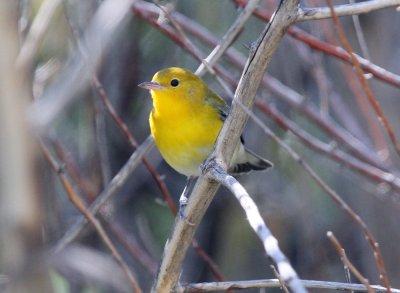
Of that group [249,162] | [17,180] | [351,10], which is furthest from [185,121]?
[17,180]

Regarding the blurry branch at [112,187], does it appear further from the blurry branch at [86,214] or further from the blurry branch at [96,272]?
the blurry branch at [86,214]

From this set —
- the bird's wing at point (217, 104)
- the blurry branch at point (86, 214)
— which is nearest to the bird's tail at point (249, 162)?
the bird's wing at point (217, 104)

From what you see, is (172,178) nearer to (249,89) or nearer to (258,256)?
(258,256)

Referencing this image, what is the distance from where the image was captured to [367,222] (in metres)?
5.61

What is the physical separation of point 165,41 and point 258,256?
6.59 feet

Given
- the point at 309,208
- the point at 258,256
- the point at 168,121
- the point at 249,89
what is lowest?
the point at 258,256

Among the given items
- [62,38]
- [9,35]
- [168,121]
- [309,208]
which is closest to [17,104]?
[9,35]

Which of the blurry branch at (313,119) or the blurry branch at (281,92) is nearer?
the blurry branch at (313,119)

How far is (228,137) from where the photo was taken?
279 cm

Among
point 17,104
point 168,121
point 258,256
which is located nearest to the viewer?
point 17,104

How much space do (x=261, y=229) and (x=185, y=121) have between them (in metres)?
2.78

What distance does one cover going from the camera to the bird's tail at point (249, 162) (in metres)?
4.88

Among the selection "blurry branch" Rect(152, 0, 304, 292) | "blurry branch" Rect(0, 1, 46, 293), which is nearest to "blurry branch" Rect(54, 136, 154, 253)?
"blurry branch" Rect(152, 0, 304, 292)

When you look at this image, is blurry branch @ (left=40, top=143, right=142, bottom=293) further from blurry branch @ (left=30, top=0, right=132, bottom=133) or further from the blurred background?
blurry branch @ (left=30, top=0, right=132, bottom=133)
